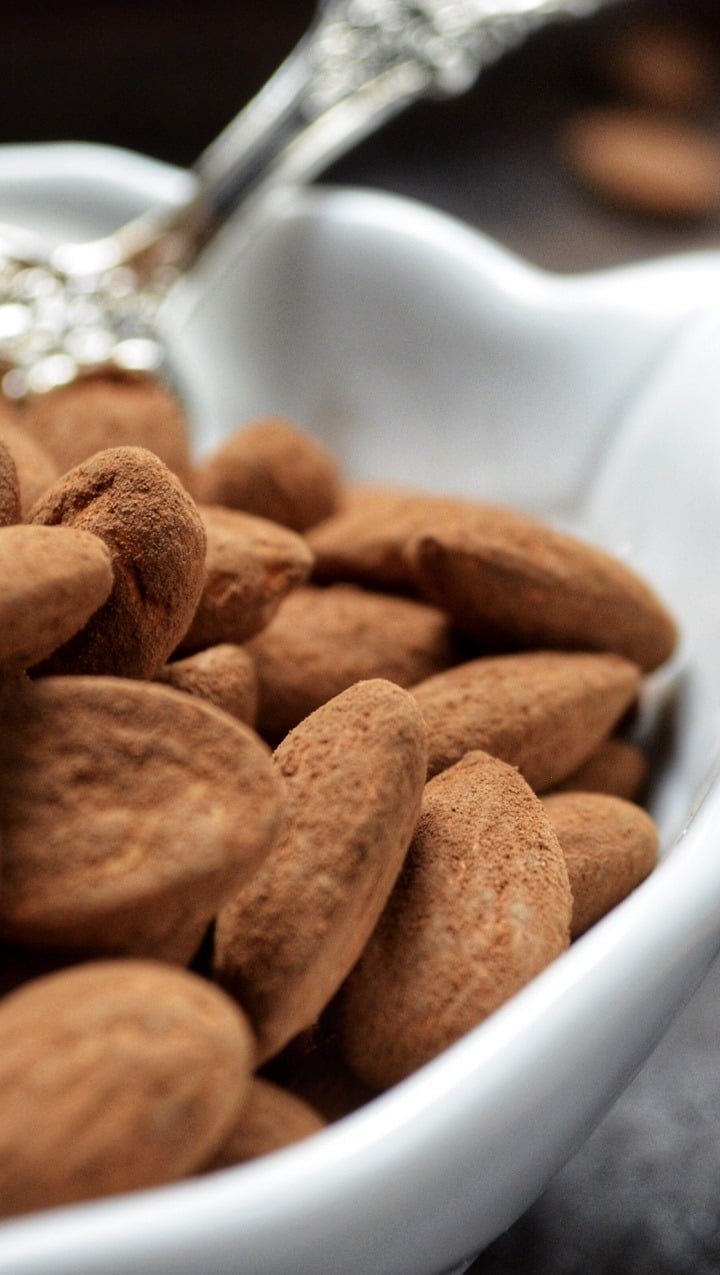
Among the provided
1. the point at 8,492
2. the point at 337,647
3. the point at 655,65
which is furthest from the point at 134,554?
the point at 655,65

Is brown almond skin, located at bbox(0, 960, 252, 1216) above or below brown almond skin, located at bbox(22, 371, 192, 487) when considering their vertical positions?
above

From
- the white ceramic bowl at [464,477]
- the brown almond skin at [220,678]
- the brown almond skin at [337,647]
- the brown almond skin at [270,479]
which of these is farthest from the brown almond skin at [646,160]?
the brown almond skin at [220,678]

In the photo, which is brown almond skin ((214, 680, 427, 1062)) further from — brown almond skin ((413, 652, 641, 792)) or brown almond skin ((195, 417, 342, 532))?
brown almond skin ((195, 417, 342, 532))

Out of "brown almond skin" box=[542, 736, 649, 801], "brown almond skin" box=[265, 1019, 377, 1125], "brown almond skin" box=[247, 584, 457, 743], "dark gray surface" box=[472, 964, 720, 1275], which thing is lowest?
"dark gray surface" box=[472, 964, 720, 1275]

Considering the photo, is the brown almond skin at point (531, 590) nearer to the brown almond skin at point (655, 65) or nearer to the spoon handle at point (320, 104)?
the spoon handle at point (320, 104)

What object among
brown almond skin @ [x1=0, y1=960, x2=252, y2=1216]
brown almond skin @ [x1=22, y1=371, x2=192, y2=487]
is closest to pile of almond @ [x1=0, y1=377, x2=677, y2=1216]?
brown almond skin @ [x1=0, y1=960, x2=252, y2=1216]

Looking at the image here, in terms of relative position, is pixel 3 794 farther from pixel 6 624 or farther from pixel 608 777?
A: pixel 608 777

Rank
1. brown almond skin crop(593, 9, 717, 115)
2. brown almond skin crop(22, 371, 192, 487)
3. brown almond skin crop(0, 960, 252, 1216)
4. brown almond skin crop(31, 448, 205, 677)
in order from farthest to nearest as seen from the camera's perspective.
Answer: brown almond skin crop(593, 9, 717, 115) → brown almond skin crop(22, 371, 192, 487) → brown almond skin crop(31, 448, 205, 677) → brown almond skin crop(0, 960, 252, 1216)

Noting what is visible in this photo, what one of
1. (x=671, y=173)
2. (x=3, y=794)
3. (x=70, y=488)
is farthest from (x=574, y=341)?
(x=671, y=173)
